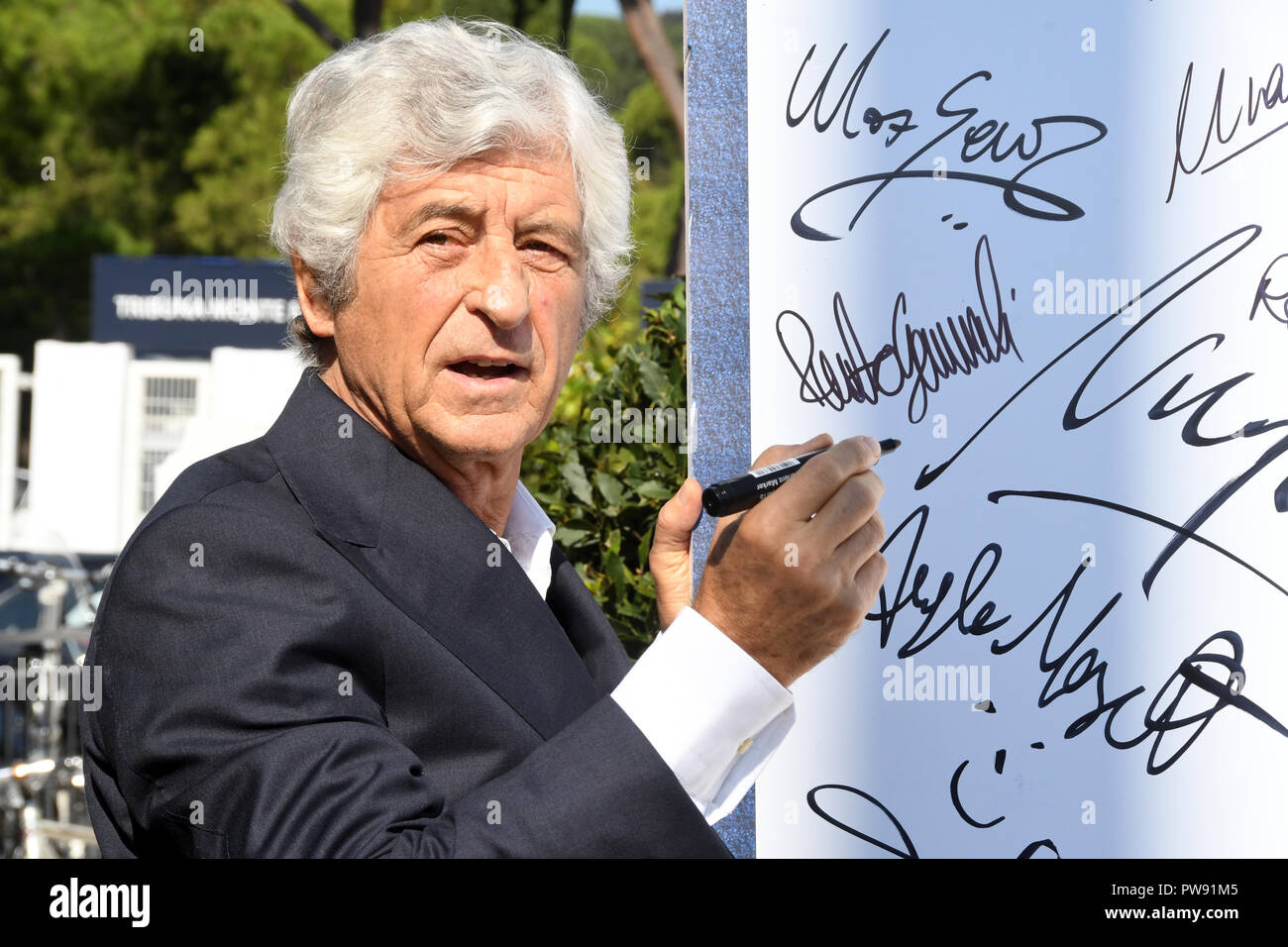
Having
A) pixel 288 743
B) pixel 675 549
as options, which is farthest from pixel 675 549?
pixel 288 743

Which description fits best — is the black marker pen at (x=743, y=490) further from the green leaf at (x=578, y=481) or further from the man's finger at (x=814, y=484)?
the green leaf at (x=578, y=481)

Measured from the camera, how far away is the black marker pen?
1.53 m

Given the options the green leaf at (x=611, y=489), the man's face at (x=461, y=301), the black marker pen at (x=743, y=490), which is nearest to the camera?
the black marker pen at (x=743, y=490)

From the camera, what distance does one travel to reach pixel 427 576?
1.57 m

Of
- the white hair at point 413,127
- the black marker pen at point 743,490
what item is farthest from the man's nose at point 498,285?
the black marker pen at point 743,490

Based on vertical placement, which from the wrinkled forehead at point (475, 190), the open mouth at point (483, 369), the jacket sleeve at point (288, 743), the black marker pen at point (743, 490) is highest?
the wrinkled forehead at point (475, 190)

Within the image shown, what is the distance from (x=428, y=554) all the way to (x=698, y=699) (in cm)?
39

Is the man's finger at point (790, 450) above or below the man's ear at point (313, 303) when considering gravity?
below

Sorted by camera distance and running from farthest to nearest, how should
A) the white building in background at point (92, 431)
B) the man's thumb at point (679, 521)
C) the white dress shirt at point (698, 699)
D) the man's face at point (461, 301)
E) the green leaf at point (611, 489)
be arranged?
the white building in background at point (92, 431) < the green leaf at point (611, 489) < the man's thumb at point (679, 521) < the man's face at point (461, 301) < the white dress shirt at point (698, 699)

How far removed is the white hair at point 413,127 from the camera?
162 centimetres

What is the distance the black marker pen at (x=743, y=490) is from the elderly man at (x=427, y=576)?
0.07m
